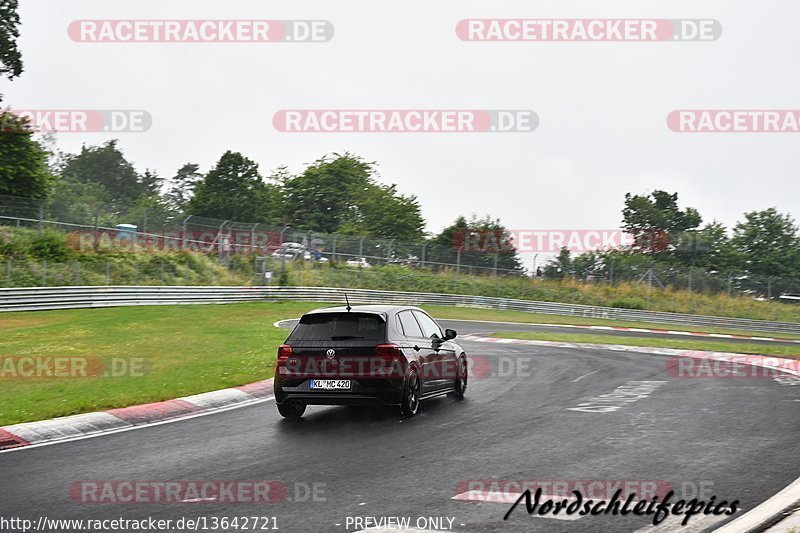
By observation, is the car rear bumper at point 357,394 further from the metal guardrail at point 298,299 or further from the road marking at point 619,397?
the metal guardrail at point 298,299

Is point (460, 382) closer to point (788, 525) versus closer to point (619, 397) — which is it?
point (619, 397)

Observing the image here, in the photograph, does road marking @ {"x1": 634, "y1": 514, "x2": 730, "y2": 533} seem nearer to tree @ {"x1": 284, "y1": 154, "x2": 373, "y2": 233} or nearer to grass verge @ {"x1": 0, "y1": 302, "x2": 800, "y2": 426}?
grass verge @ {"x1": 0, "y1": 302, "x2": 800, "y2": 426}

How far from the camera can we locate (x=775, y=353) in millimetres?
24688

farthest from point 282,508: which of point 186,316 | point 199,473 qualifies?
point 186,316

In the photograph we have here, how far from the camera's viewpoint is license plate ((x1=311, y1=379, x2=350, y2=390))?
35.8 ft

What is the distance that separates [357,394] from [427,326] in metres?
2.51

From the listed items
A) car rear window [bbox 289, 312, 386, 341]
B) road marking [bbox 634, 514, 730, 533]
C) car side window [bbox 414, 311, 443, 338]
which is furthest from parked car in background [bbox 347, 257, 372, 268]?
road marking [bbox 634, 514, 730, 533]

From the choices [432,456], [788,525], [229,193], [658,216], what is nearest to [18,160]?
[432,456]

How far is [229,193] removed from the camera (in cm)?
9831

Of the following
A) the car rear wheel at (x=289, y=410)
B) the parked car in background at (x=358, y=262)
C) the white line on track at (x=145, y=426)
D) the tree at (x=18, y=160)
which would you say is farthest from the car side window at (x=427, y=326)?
the tree at (x=18, y=160)

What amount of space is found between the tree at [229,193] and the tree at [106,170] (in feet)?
138

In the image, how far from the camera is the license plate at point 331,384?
10.9 metres

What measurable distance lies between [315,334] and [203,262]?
114 feet

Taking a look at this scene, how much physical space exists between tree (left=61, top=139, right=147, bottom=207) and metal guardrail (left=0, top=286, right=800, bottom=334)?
316 ft
